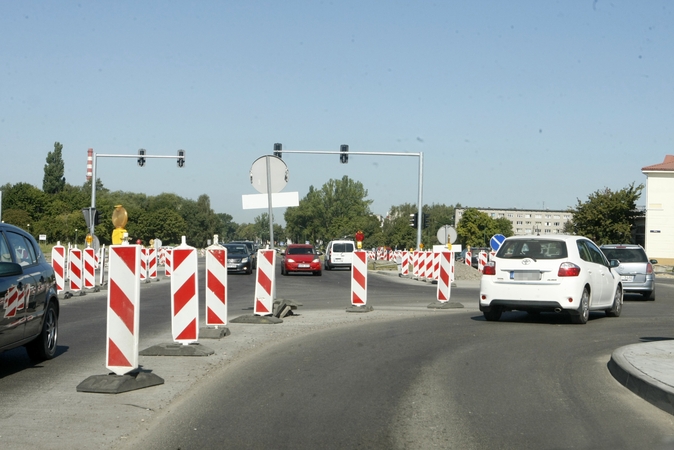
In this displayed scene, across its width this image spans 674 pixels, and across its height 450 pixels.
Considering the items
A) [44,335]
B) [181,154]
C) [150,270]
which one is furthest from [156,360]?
[181,154]

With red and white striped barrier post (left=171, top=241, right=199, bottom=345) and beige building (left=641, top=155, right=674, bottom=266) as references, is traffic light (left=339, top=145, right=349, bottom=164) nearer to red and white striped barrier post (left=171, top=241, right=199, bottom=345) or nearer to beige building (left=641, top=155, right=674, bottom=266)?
red and white striped barrier post (left=171, top=241, right=199, bottom=345)

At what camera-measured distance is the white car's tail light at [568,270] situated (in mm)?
14500

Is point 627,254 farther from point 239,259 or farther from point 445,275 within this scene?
point 239,259

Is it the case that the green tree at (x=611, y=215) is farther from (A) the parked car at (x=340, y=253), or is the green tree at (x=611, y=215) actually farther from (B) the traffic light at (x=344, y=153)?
(B) the traffic light at (x=344, y=153)

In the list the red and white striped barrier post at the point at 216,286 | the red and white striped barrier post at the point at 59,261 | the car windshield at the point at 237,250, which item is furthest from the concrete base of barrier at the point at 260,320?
the car windshield at the point at 237,250

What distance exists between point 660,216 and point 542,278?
250ft

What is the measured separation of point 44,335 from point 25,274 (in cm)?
98

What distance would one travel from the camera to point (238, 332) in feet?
42.5

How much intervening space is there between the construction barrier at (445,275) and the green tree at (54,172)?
4889 inches

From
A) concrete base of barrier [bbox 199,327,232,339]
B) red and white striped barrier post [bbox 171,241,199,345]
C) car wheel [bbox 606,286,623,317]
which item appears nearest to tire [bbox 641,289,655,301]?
car wheel [bbox 606,286,623,317]

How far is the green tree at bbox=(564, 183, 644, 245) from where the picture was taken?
75062 mm

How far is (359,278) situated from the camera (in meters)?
17.5

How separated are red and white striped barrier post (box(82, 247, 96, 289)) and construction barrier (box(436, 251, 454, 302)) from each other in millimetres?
10263

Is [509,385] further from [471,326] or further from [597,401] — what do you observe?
[471,326]
